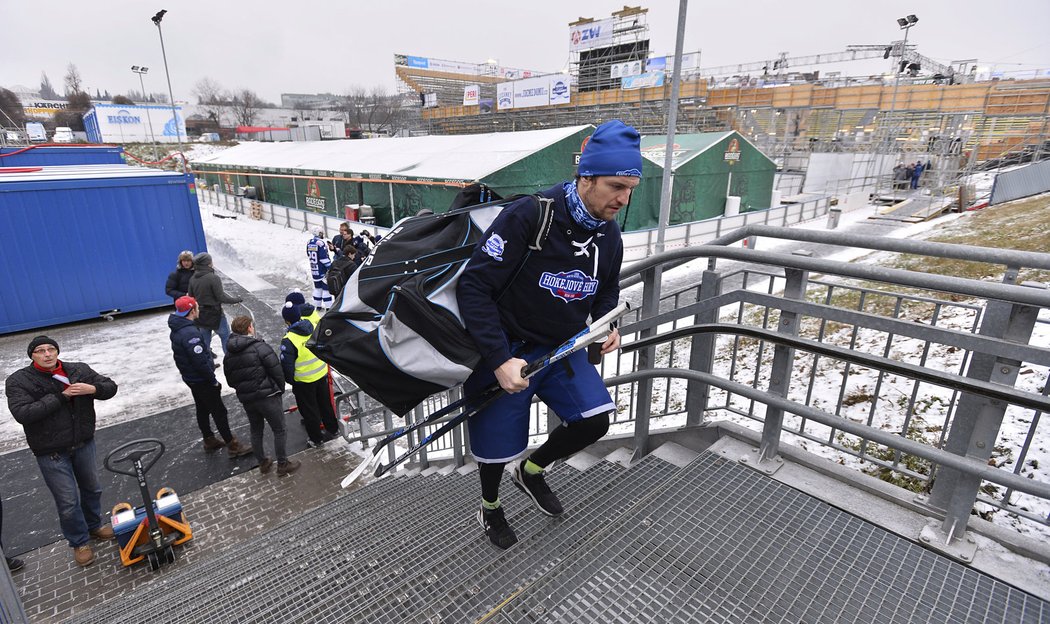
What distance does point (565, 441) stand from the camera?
265 cm

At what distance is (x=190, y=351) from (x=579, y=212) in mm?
5090

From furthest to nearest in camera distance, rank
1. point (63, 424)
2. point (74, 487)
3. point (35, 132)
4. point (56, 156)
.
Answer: point (35, 132), point (56, 156), point (74, 487), point (63, 424)

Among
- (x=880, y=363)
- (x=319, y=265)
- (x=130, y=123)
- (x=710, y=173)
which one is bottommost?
(x=319, y=265)

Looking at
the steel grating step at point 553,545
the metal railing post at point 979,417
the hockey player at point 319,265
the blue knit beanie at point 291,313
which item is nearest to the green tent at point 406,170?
the hockey player at point 319,265

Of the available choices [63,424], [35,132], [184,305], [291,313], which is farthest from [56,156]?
[35,132]

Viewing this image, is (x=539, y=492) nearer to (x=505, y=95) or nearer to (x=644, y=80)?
(x=644, y=80)

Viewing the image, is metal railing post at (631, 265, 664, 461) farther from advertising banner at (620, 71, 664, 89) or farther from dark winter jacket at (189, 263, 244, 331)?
advertising banner at (620, 71, 664, 89)

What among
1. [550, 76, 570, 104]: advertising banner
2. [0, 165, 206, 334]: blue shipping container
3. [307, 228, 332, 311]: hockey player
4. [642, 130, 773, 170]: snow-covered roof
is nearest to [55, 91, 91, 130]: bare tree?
[550, 76, 570, 104]: advertising banner

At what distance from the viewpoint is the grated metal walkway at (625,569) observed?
2.10 m

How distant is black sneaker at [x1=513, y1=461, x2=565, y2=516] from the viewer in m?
2.75

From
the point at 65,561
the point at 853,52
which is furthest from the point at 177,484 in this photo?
the point at 853,52

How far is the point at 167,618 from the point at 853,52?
6548 centimetres

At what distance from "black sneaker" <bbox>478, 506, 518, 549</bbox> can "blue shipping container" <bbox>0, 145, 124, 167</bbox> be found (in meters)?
27.9

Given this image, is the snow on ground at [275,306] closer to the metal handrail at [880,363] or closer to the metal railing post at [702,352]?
the metal railing post at [702,352]
